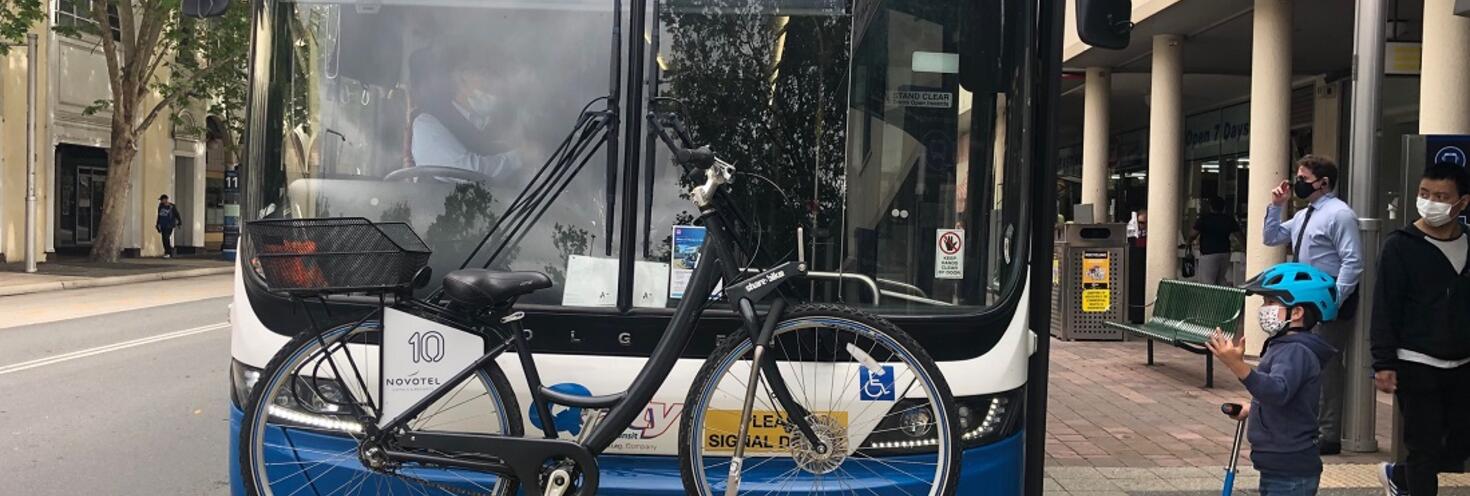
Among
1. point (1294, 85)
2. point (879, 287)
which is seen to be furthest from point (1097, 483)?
point (1294, 85)

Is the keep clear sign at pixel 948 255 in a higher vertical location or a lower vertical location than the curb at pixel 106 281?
higher

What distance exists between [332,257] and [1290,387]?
311cm

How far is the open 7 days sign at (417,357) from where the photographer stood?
3.23 m

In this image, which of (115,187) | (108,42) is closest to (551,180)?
(108,42)

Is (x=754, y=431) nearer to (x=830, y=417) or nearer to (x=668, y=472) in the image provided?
(x=830, y=417)

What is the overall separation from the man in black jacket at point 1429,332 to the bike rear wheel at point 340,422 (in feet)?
12.0

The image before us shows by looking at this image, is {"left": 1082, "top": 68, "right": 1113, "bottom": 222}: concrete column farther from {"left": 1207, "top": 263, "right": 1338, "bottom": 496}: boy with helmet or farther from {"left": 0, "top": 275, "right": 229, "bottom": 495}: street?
{"left": 1207, "top": 263, "right": 1338, "bottom": 496}: boy with helmet

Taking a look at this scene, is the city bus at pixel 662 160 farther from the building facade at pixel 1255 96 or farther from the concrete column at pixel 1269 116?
the concrete column at pixel 1269 116

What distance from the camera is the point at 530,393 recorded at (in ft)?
11.0

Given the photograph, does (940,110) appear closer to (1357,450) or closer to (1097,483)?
(1097,483)

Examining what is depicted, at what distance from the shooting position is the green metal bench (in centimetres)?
852

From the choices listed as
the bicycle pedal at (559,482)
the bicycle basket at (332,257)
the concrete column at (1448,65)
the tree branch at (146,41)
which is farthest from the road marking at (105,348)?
the concrete column at (1448,65)

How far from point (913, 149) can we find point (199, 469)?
14.8 ft

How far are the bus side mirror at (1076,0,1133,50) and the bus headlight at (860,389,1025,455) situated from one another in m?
1.21
